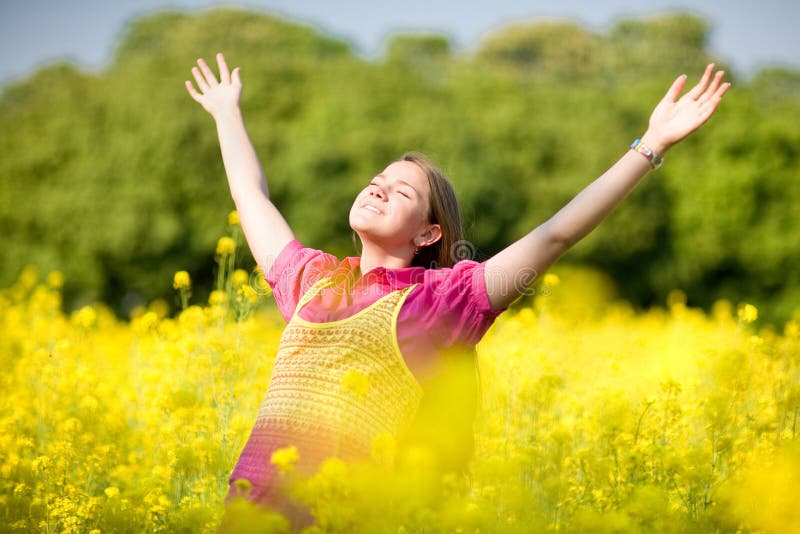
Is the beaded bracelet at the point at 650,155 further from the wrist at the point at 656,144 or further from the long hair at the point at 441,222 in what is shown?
the long hair at the point at 441,222

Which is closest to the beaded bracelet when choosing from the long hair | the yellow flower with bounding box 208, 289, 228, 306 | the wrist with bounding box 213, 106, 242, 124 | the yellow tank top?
the long hair

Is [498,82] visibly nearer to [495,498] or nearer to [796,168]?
[796,168]

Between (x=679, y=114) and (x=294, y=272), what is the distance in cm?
120

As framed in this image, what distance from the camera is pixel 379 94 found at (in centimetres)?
1530

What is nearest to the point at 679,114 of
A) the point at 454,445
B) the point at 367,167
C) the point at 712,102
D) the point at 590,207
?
the point at 712,102

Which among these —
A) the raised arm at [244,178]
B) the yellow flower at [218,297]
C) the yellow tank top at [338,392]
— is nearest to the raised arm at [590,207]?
the yellow tank top at [338,392]

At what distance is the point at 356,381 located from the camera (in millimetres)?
2197

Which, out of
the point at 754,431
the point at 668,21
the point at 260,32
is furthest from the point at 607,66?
the point at 754,431

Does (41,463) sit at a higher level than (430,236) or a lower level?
lower

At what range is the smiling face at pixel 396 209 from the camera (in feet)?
8.61

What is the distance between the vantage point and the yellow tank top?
7.64ft

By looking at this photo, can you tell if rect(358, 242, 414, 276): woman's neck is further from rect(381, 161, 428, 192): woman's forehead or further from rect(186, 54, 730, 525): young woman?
rect(381, 161, 428, 192): woman's forehead

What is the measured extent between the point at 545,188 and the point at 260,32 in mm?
17155

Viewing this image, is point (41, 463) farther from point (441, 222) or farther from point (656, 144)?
point (656, 144)
